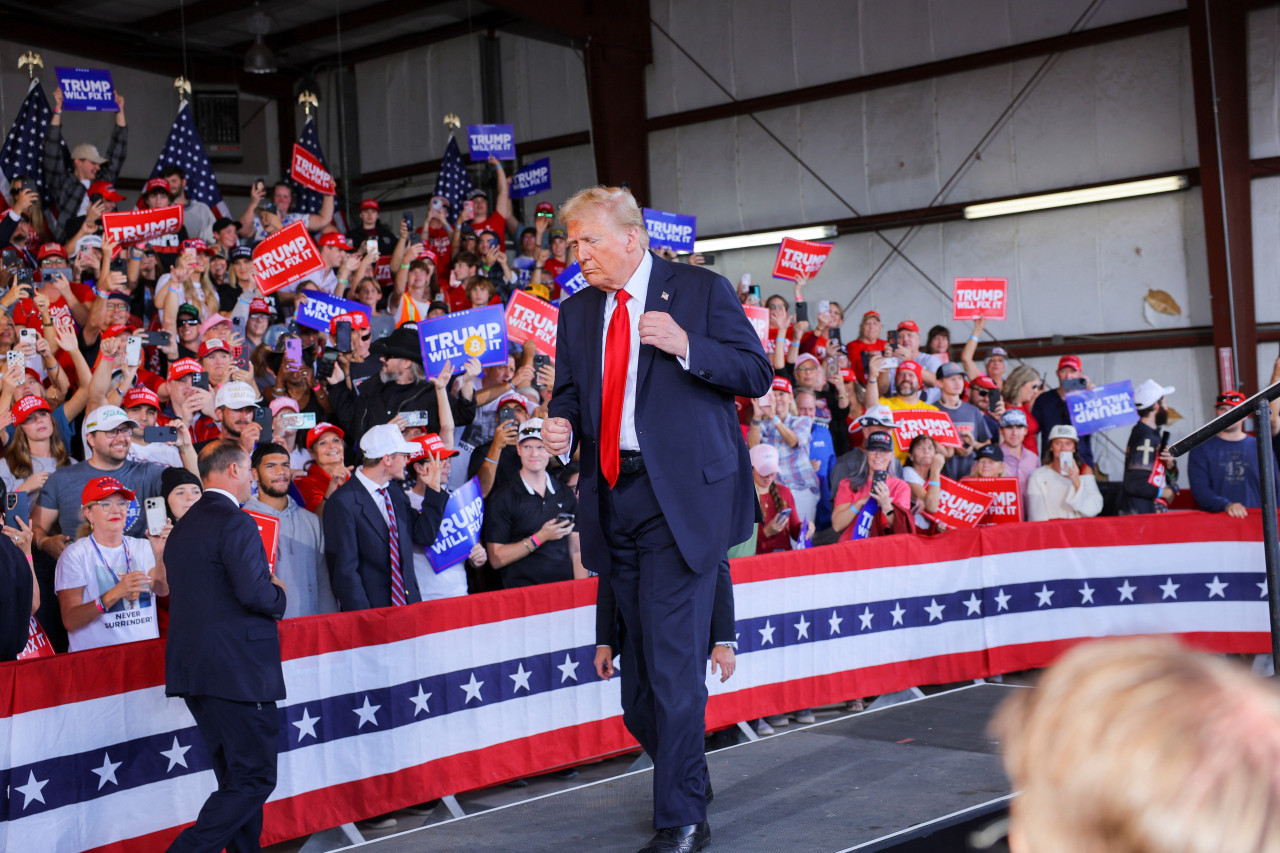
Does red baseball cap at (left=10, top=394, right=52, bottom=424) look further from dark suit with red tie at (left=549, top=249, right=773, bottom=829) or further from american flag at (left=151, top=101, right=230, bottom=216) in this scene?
american flag at (left=151, top=101, right=230, bottom=216)

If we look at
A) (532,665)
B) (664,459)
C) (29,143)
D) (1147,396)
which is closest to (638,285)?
(664,459)

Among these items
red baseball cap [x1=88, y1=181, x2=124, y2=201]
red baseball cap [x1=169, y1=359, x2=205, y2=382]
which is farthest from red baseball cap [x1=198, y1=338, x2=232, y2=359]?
red baseball cap [x1=88, y1=181, x2=124, y2=201]

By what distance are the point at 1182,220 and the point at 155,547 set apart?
1185 centimetres

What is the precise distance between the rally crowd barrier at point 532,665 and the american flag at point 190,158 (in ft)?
23.9

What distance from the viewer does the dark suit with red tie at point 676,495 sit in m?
3.77

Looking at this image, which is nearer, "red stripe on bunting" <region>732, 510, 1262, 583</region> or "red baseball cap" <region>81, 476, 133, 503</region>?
"red baseball cap" <region>81, 476, 133, 503</region>

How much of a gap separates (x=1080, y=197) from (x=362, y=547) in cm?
1096

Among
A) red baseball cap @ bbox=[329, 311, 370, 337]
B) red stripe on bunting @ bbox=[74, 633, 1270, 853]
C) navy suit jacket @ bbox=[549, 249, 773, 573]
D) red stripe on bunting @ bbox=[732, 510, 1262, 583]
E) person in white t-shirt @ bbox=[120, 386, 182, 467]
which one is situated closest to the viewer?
navy suit jacket @ bbox=[549, 249, 773, 573]

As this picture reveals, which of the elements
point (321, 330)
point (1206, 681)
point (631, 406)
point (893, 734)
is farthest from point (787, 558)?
point (1206, 681)

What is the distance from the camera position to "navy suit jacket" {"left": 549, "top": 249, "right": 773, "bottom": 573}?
375 cm

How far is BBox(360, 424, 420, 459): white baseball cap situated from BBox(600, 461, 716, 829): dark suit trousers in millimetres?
1985

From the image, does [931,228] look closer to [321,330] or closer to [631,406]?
[321,330]

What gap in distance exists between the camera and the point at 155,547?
16.9 feet

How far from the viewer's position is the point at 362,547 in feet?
18.1
